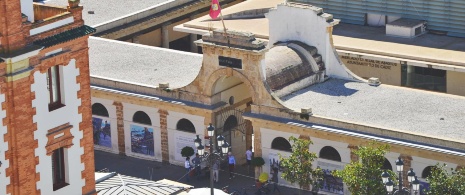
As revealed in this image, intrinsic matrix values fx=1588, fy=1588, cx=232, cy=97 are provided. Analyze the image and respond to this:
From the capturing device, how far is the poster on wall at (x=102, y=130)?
90531 mm

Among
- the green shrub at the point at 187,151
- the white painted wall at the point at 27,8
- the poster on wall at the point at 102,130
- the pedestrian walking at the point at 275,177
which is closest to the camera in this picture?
the white painted wall at the point at 27,8

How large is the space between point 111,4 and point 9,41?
54.0 metres

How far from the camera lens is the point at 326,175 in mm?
82500

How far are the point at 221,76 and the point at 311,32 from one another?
6703mm

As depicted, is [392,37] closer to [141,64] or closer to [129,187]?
[141,64]

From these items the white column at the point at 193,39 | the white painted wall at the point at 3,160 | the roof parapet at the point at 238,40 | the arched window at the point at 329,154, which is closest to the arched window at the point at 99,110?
the roof parapet at the point at 238,40

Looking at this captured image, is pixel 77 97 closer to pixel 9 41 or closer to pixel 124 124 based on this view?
pixel 9 41

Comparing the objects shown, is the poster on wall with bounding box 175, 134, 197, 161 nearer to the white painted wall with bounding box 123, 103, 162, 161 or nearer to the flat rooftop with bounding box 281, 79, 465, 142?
the white painted wall with bounding box 123, 103, 162, 161

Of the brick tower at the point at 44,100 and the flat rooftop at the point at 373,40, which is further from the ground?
the brick tower at the point at 44,100

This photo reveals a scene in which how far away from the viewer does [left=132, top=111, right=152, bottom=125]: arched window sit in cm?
8888

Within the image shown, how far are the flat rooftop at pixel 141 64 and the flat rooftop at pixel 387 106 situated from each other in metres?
7.37

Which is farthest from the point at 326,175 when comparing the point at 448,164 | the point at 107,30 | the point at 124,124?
the point at 107,30

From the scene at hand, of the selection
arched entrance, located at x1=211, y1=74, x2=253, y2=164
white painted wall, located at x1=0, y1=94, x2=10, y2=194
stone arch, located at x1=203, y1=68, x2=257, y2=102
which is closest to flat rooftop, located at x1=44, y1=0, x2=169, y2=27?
arched entrance, located at x1=211, y1=74, x2=253, y2=164

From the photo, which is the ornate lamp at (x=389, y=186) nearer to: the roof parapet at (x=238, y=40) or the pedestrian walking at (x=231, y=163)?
the roof parapet at (x=238, y=40)
